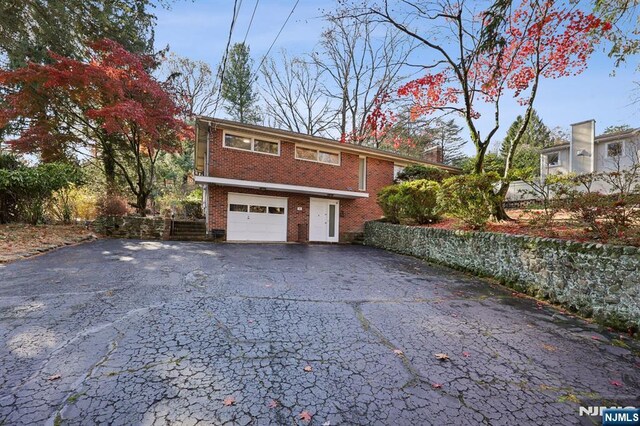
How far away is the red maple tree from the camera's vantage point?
29.9 ft

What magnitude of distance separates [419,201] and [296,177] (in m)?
5.45

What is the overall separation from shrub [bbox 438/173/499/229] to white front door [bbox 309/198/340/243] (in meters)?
6.88

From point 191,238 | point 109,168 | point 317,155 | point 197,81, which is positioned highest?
point 197,81

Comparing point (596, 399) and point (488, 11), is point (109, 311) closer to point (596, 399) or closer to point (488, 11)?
point (596, 399)

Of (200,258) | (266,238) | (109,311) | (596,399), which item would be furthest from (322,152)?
(596,399)

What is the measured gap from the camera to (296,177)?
12578mm

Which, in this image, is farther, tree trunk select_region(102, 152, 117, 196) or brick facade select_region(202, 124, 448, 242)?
tree trunk select_region(102, 152, 117, 196)

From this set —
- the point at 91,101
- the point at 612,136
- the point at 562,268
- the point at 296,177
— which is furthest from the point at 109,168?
the point at 612,136

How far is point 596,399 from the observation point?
2.19 metres

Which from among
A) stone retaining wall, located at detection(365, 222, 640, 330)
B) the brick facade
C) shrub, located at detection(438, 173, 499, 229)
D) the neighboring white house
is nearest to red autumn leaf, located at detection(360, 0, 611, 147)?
shrub, located at detection(438, 173, 499, 229)

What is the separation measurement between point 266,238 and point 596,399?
11.0m

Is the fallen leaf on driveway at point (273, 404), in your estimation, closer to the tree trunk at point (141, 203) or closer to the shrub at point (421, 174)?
the tree trunk at point (141, 203)

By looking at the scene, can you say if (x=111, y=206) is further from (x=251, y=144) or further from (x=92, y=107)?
(x=251, y=144)

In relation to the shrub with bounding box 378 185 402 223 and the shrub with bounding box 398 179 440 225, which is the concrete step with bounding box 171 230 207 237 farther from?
the shrub with bounding box 398 179 440 225
